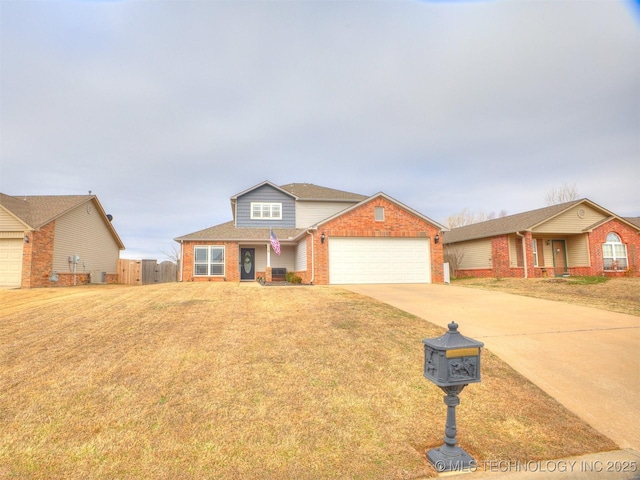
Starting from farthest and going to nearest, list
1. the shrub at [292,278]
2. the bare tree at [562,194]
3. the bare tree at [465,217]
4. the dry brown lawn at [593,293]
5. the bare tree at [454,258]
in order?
the bare tree at [465,217] < the bare tree at [562,194] < the bare tree at [454,258] < the shrub at [292,278] < the dry brown lawn at [593,293]

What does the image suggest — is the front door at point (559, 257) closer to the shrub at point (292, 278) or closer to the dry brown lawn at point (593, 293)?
the dry brown lawn at point (593, 293)

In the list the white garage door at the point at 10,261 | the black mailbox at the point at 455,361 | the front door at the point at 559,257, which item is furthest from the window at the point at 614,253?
the white garage door at the point at 10,261

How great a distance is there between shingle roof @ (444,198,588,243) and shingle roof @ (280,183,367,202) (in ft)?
27.8

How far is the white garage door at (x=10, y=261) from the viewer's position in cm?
1767

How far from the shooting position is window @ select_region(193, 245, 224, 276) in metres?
21.2

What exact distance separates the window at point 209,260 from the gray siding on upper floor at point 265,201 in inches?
97.6

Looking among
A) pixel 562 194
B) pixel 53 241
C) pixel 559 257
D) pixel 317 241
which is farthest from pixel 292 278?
pixel 562 194

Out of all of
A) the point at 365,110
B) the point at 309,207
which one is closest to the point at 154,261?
the point at 309,207

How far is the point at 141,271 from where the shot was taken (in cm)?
2434

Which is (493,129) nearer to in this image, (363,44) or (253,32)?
(363,44)

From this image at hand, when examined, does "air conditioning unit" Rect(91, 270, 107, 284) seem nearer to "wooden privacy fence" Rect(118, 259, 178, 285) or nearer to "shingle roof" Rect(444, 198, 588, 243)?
"wooden privacy fence" Rect(118, 259, 178, 285)

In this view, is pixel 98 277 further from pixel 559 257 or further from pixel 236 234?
pixel 559 257

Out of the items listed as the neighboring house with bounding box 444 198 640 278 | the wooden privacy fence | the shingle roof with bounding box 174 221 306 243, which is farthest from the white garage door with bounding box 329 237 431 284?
the wooden privacy fence

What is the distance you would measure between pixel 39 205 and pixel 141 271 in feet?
22.3
